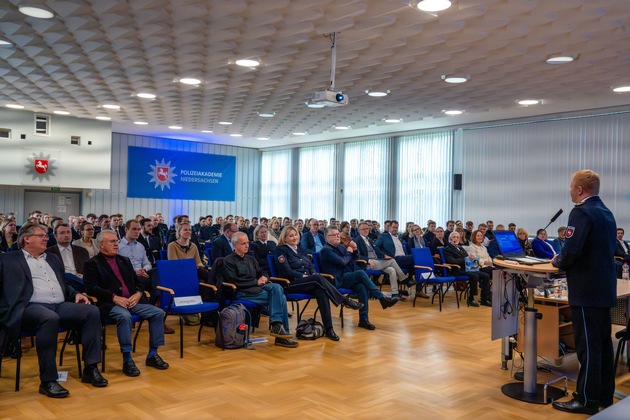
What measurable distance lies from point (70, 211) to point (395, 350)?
41.2ft

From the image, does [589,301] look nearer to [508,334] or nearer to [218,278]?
[508,334]

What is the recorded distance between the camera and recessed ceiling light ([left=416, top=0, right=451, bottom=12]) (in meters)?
4.79

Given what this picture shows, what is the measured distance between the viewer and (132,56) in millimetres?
7148

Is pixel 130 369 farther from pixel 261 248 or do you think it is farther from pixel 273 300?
pixel 261 248

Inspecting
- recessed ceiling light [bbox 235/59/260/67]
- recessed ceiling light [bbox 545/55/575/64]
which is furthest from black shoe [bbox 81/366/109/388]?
recessed ceiling light [bbox 545/55/575/64]

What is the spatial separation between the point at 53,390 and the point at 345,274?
375 centimetres

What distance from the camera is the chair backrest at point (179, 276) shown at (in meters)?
5.46

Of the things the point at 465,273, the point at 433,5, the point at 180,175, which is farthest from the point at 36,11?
the point at 180,175

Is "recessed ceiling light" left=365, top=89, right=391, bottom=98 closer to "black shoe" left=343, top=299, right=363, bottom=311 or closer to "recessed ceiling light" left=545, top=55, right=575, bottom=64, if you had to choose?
"recessed ceiling light" left=545, top=55, right=575, bottom=64

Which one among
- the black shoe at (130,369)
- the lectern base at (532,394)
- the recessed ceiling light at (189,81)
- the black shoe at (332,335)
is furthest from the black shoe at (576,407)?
the recessed ceiling light at (189,81)

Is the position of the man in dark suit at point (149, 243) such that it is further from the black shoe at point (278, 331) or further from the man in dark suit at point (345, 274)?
the black shoe at point (278, 331)

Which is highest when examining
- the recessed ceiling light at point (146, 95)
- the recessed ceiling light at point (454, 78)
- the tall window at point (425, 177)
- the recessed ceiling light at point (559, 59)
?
the recessed ceiling light at point (146, 95)

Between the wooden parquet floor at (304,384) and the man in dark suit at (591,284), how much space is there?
33cm

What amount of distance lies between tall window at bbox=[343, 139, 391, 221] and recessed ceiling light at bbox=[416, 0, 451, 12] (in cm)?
1023
